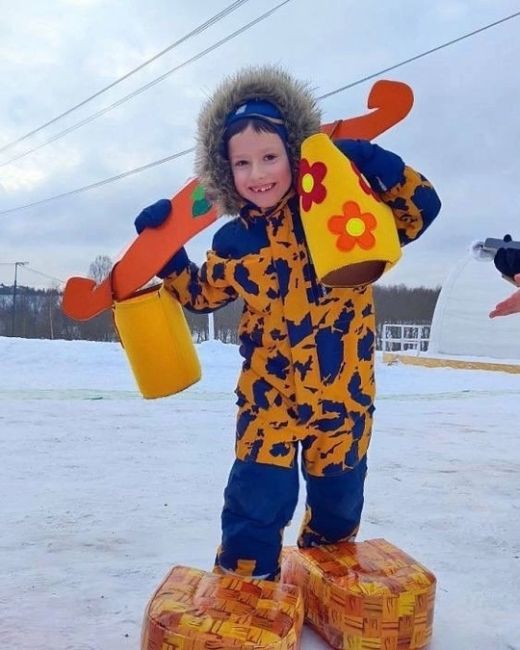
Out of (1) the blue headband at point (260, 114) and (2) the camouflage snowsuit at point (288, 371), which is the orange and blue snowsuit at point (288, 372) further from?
(1) the blue headband at point (260, 114)

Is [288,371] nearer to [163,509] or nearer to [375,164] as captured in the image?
[375,164]

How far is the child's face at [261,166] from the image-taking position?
1640 mm

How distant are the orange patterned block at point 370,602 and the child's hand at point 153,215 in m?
0.87

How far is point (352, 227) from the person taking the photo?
1454mm

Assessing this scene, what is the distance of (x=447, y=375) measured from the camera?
30.5ft

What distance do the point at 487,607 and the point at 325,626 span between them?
40 cm

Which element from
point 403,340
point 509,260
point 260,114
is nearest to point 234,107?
point 260,114

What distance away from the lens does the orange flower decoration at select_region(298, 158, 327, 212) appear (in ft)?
4.92

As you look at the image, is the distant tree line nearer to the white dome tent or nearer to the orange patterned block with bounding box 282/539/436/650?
the white dome tent

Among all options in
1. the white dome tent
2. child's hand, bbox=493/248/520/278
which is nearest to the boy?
child's hand, bbox=493/248/520/278

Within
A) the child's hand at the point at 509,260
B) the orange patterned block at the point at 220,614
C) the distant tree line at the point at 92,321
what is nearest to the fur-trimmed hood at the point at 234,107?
the child's hand at the point at 509,260

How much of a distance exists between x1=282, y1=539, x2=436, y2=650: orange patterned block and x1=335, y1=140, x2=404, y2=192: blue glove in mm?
840

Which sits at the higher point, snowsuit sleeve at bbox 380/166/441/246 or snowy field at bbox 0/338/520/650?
snowsuit sleeve at bbox 380/166/441/246

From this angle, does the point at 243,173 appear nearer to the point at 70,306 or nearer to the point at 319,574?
the point at 70,306
